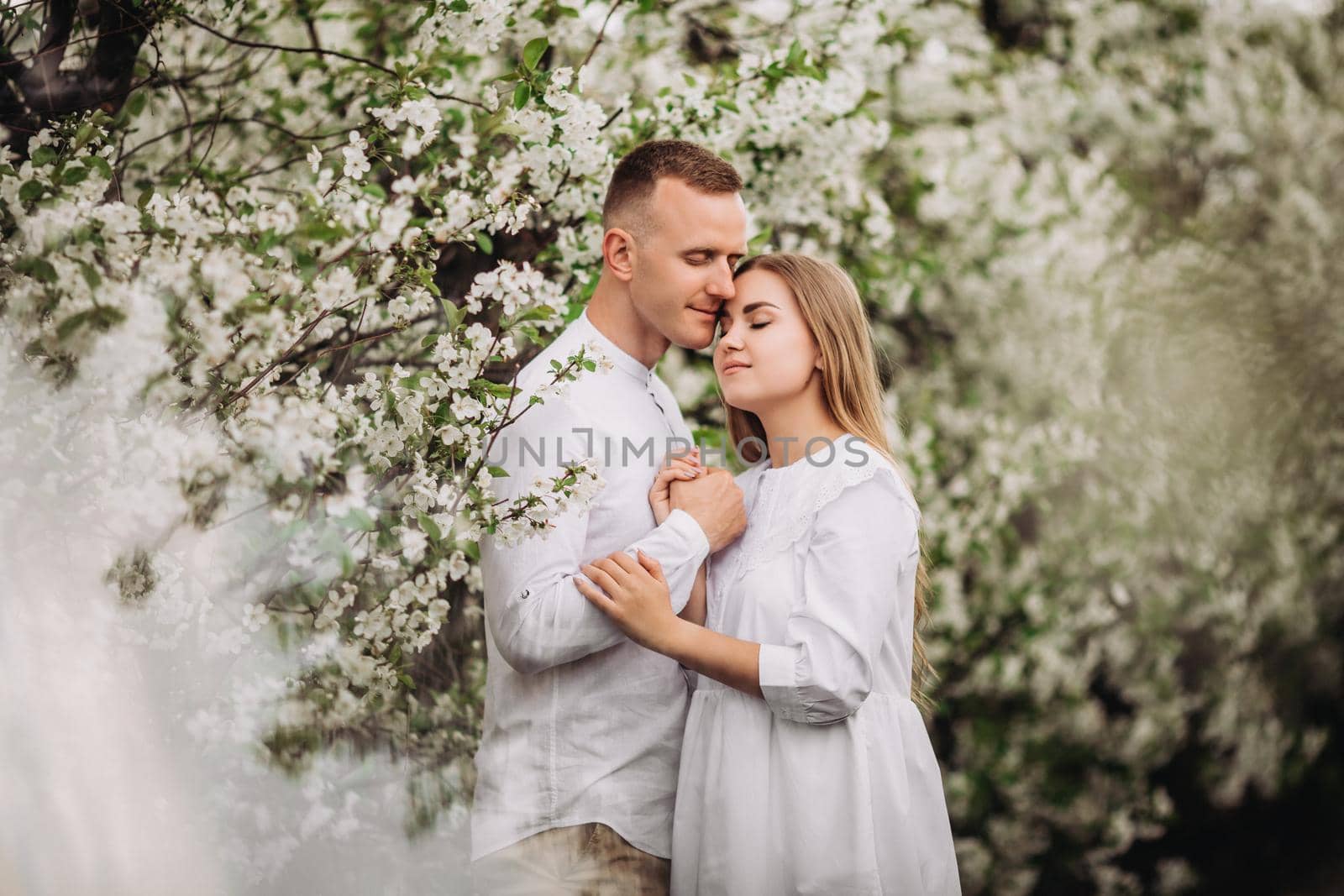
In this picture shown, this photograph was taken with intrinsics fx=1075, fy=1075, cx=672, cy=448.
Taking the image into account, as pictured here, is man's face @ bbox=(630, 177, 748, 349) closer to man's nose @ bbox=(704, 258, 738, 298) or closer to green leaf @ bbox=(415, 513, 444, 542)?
man's nose @ bbox=(704, 258, 738, 298)

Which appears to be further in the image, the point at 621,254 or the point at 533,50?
the point at 621,254

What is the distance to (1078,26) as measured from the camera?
18.2 ft

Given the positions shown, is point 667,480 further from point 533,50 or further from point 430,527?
point 533,50

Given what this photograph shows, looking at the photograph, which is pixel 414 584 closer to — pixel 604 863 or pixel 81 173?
pixel 604 863

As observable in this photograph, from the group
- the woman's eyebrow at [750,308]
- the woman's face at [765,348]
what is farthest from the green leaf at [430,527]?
the woman's eyebrow at [750,308]

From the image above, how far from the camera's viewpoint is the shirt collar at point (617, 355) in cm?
234

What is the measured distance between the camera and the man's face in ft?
7.50

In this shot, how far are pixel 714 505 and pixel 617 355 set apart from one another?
42cm

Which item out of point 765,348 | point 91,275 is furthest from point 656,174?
point 91,275

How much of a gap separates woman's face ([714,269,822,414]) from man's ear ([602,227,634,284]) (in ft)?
0.81

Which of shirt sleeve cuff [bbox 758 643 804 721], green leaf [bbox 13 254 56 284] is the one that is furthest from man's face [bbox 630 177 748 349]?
green leaf [bbox 13 254 56 284]

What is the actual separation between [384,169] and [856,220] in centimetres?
154

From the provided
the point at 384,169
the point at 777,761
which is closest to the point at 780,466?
the point at 777,761

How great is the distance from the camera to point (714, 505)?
2158 mm
